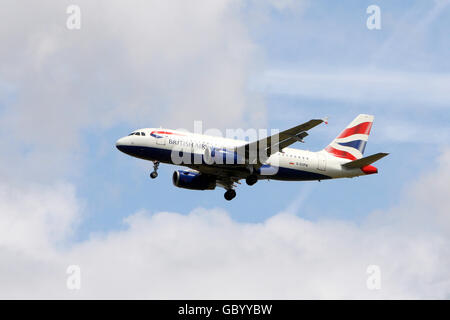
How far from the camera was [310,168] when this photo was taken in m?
68.6

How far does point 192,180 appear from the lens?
2808 inches

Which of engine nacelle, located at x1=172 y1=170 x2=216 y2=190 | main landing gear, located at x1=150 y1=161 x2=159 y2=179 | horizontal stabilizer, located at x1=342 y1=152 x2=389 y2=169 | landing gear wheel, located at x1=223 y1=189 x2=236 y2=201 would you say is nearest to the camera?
main landing gear, located at x1=150 y1=161 x2=159 y2=179

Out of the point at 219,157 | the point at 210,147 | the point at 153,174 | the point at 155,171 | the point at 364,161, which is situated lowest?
the point at 153,174

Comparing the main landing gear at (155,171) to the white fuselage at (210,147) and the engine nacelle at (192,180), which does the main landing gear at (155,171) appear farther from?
the engine nacelle at (192,180)

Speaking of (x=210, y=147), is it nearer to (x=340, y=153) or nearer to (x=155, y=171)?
(x=155, y=171)

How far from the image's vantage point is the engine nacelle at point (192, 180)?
71.2m

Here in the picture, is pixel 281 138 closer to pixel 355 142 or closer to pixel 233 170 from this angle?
pixel 233 170

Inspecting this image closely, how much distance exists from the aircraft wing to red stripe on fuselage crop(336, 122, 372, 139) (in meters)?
11.3

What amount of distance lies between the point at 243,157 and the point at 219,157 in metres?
2.39

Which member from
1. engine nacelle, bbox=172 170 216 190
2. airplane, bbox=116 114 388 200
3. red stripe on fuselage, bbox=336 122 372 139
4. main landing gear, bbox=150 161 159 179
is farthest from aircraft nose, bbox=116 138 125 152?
red stripe on fuselage, bbox=336 122 372 139

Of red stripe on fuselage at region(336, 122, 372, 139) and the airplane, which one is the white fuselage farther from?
red stripe on fuselage at region(336, 122, 372, 139)

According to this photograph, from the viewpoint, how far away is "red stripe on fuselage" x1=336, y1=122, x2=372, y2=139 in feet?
243

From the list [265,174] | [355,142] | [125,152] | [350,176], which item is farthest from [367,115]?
[125,152]

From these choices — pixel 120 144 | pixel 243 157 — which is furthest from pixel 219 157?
pixel 120 144
